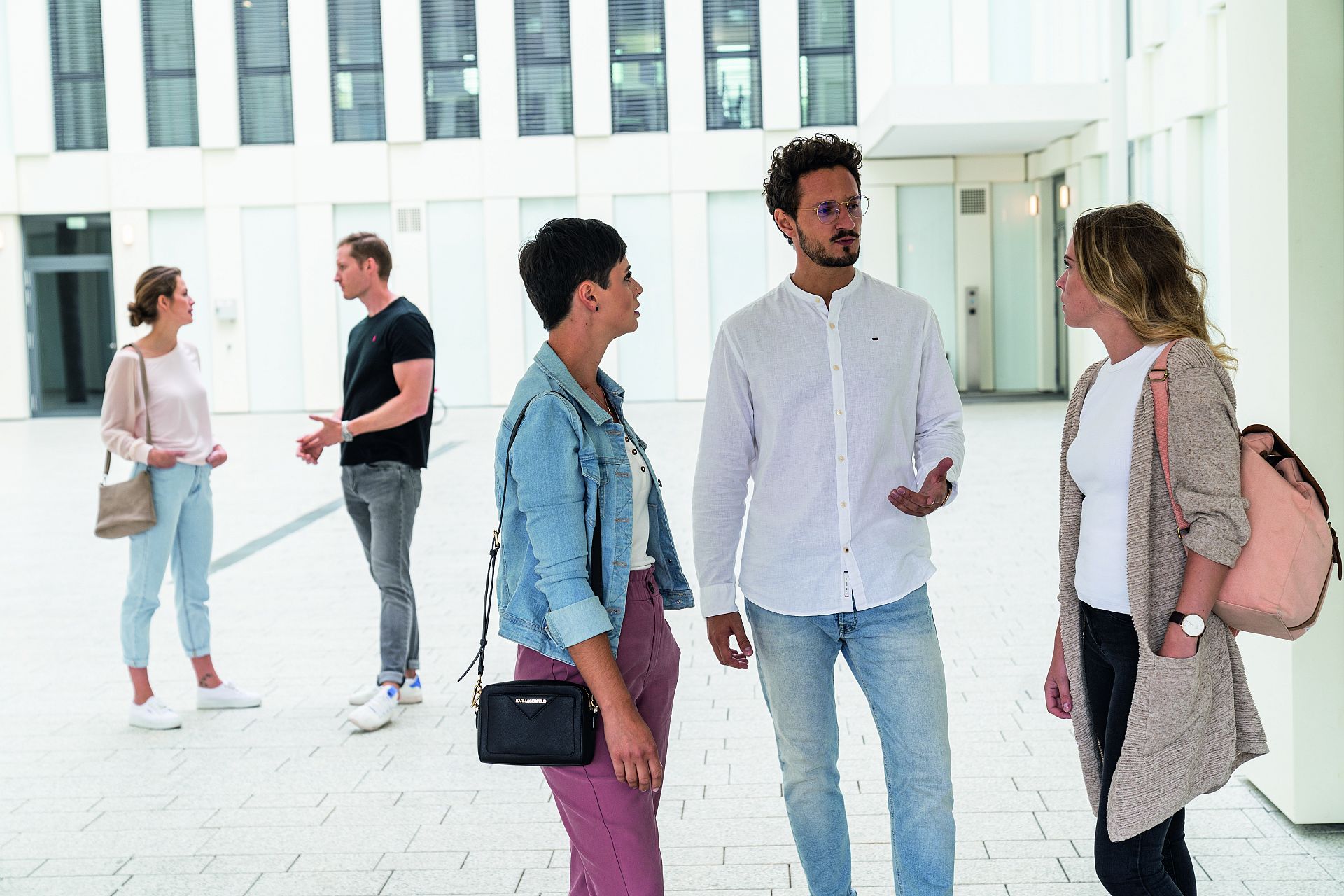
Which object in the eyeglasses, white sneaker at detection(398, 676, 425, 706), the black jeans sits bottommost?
white sneaker at detection(398, 676, 425, 706)

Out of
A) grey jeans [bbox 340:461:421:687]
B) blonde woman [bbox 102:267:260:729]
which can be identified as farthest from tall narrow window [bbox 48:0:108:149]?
grey jeans [bbox 340:461:421:687]

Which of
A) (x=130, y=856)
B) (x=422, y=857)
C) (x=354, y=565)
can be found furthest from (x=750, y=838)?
(x=354, y=565)

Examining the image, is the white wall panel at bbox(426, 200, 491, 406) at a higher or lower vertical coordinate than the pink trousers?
higher

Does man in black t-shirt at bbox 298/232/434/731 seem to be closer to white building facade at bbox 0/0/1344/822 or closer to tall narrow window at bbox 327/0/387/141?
white building facade at bbox 0/0/1344/822

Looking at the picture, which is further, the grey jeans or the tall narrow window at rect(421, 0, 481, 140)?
the tall narrow window at rect(421, 0, 481, 140)

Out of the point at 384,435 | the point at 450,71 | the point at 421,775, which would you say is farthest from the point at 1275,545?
the point at 450,71

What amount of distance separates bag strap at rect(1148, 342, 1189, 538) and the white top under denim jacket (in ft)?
3.18

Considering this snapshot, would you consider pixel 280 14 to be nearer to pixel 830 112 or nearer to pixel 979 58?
pixel 830 112

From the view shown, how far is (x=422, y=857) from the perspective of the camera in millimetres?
4059

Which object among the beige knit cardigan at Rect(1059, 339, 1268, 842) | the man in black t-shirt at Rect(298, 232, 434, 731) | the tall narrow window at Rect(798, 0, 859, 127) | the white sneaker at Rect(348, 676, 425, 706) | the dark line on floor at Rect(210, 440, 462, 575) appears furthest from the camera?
the tall narrow window at Rect(798, 0, 859, 127)

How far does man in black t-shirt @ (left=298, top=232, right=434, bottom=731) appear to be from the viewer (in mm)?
5305

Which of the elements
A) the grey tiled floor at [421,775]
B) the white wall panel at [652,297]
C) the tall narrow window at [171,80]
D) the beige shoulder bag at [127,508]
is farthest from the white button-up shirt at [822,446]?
the tall narrow window at [171,80]

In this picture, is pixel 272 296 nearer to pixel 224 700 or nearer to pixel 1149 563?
pixel 224 700

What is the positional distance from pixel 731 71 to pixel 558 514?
23302 millimetres
